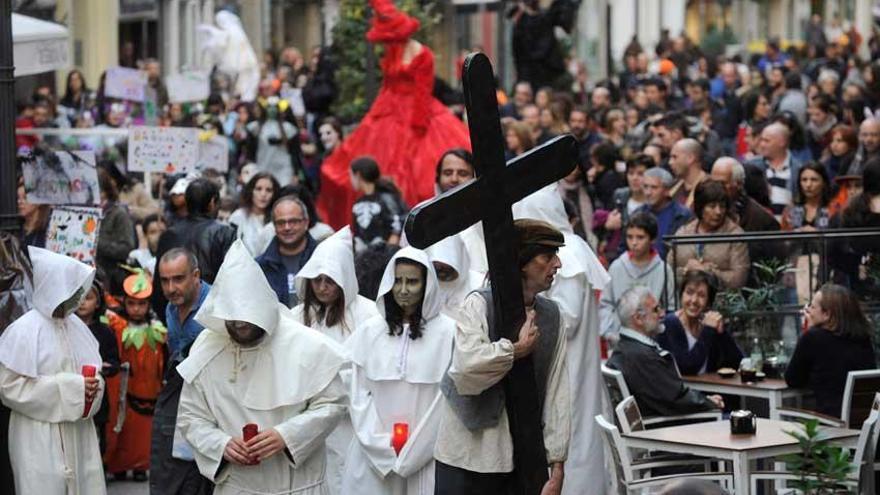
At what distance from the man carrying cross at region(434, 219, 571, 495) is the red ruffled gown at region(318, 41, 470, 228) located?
11237 mm

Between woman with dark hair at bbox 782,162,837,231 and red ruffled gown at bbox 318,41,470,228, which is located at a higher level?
red ruffled gown at bbox 318,41,470,228

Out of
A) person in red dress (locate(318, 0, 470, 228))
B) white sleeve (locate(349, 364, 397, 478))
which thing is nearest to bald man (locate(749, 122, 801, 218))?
person in red dress (locate(318, 0, 470, 228))

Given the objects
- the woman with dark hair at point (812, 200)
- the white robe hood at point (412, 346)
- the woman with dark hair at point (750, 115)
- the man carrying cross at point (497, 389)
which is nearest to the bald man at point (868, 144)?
the woman with dark hair at point (812, 200)

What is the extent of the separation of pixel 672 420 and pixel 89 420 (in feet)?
10.6

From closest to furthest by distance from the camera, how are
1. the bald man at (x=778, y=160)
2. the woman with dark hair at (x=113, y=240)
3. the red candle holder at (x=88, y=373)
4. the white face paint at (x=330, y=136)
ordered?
the red candle holder at (x=88, y=373), the woman with dark hair at (x=113, y=240), the bald man at (x=778, y=160), the white face paint at (x=330, y=136)

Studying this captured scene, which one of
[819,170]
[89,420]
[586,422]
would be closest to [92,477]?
[89,420]

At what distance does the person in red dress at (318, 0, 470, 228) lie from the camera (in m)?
20.1

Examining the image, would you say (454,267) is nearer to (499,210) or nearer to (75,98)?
(499,210)

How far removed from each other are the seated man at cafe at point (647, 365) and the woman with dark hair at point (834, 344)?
2.54 feet

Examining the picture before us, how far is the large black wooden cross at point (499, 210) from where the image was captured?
8141mm

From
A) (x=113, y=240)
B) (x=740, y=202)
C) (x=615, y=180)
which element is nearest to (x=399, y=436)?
(x=740, y=202)

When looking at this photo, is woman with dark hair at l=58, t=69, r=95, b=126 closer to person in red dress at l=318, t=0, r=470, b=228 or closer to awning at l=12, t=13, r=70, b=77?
awning at l=12, t=13, r=70, b=77

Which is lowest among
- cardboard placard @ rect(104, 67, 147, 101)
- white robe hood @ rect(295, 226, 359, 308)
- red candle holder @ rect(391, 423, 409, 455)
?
red candle holder @ rect(391, 423, 409, 455)

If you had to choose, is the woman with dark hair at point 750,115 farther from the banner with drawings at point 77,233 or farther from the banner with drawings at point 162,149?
the banner with drawings at point 77,233
